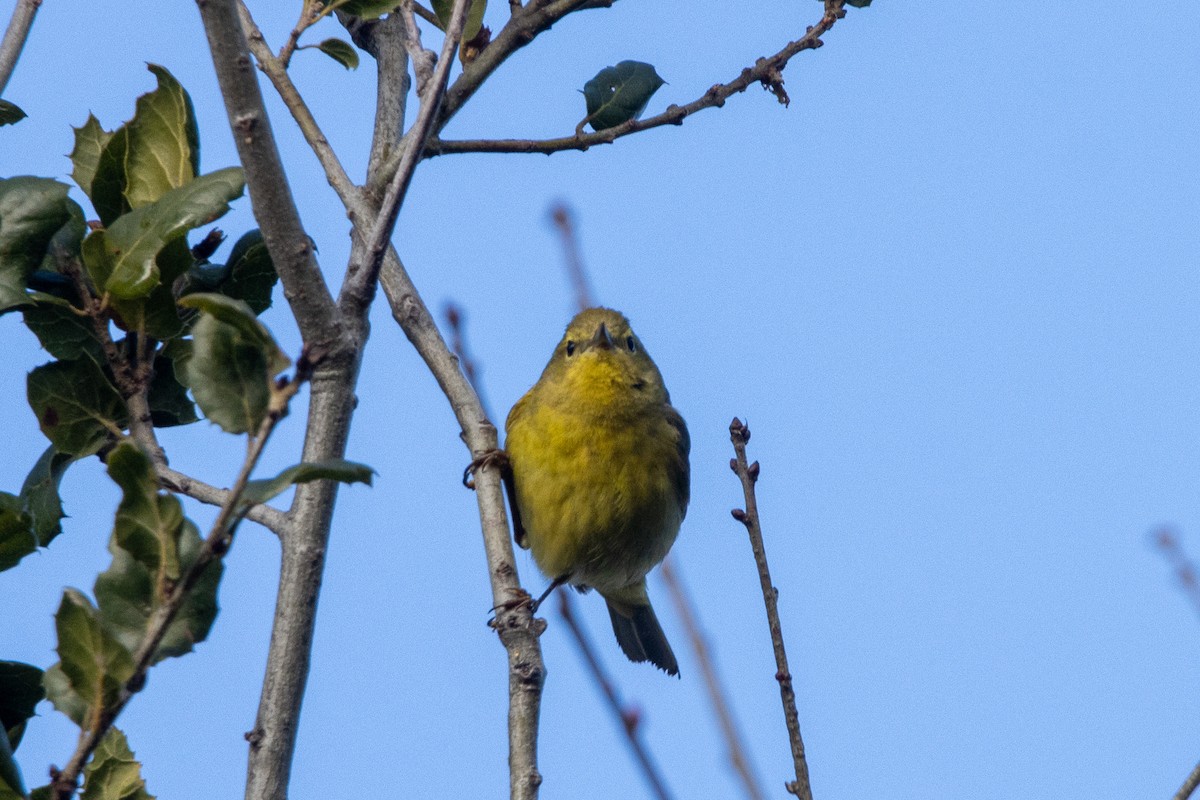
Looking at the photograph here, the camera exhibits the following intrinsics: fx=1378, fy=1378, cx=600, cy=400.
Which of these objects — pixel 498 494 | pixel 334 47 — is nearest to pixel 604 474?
pixel 498 494

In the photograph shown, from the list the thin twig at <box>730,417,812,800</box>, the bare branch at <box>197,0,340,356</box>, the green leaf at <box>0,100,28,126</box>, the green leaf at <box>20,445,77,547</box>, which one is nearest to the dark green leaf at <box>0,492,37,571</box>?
the green leaf at <box>20,445,77,547</box>

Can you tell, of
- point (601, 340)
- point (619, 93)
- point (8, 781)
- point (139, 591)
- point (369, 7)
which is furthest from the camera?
point (601, 340)

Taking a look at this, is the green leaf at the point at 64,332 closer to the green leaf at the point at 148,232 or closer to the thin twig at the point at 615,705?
the green leaf at the point at 148,232

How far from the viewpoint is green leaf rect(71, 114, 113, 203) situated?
9.53 ft

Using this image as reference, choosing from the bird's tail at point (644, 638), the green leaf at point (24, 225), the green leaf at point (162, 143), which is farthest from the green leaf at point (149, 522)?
the bird's tail at point (644, 638)

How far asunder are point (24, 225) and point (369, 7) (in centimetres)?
113

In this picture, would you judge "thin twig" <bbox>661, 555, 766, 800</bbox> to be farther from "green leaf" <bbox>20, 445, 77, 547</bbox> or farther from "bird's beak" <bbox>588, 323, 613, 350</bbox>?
"bird's beak" <bbox>588, 323, 613, 350</bbox>

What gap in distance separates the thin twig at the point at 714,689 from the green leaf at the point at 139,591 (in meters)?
0.92

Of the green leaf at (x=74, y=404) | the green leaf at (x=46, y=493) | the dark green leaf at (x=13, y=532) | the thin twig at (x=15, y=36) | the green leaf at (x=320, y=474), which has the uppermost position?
the thin twig at (x=15, y=36)

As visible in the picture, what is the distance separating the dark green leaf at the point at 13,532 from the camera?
2387 mm

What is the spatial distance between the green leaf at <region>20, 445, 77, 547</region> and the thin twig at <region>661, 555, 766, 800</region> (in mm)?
1302

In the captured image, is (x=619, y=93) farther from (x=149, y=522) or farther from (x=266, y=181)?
(x=149, y=522)

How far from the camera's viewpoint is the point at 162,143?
2816mm

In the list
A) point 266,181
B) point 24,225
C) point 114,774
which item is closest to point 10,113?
point 24,225
